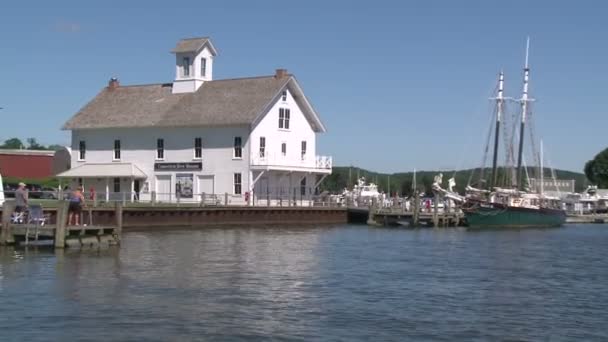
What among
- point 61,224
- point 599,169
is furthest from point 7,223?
point 599,169

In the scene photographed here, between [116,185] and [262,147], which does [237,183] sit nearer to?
[262,147]

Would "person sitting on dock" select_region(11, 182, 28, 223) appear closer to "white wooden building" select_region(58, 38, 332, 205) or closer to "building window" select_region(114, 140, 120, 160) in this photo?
"white wooden building" select_region(58, 38, 332, 205)

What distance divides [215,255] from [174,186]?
94.3 ft

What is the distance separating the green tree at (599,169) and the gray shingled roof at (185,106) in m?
79.5

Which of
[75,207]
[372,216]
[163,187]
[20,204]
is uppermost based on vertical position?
[163,187]

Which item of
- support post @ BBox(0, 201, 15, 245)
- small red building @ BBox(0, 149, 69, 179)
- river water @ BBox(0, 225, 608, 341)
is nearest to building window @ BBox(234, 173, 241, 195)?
river water @ BBox(0, 225, 608, 341)

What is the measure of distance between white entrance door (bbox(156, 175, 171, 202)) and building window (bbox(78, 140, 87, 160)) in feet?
23.3

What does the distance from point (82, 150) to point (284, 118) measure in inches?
596

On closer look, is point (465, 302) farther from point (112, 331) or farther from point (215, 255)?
point (215, 255)

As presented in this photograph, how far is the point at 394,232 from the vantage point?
178 feet

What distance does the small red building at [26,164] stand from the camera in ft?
273

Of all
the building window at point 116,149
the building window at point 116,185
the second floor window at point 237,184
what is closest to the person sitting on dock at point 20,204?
the second floor window at point 237,184

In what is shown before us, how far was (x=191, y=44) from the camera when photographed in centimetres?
6519

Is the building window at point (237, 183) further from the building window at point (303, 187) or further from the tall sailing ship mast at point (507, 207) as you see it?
the tall sailing ship mast at point (507, 207)
